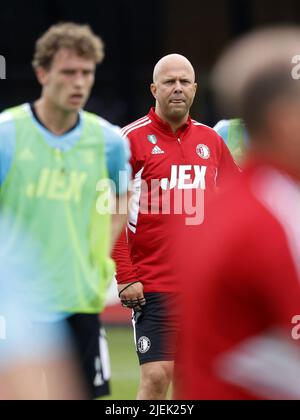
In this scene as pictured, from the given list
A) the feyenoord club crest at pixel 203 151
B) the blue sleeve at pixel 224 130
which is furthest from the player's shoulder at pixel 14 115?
the blue sleeve at pixel 224 130

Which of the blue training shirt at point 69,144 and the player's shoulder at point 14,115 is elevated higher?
the player's shoulder at point 14,115

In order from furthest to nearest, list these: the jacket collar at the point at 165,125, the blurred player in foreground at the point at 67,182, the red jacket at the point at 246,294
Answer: the jacket collar at the point at 165,125 < the blurred player in foreground at the point at 67,182 < the red jacket at the point at 246,294

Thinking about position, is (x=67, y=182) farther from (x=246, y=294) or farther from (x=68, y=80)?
(x=246, y=294)

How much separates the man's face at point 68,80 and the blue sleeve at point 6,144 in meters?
0.22

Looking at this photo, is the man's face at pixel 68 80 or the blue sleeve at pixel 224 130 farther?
the blue sleeve at pixel 224 130

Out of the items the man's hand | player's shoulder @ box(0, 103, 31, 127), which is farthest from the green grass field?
player's shoulder @ box(0, 103, 31, 127)

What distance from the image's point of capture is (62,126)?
5383mm

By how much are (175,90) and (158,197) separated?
0.66 meters

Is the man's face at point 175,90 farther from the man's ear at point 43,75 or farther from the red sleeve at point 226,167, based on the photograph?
the man's ear at point 43,75

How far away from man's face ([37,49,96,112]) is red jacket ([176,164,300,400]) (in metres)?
2.59

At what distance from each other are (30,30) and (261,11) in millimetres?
2874

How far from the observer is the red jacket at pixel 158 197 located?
6.89 m
